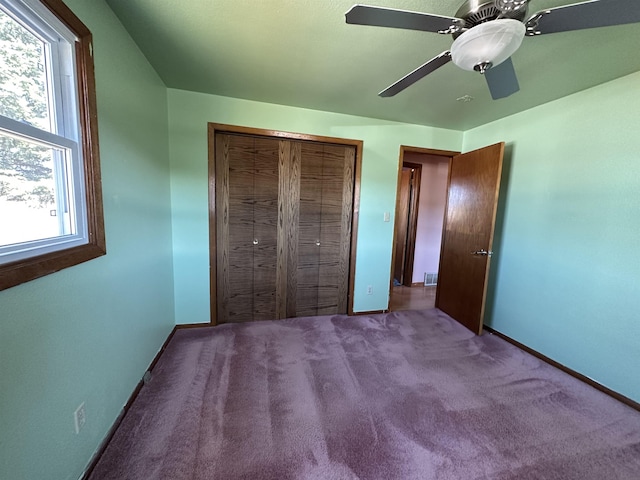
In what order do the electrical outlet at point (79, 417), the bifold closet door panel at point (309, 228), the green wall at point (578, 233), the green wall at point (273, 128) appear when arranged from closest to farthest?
the electrical outlet at point (79, 417) < the green wall at point (578, 233) < the green wall at point (273, 128) < the bifold closet door panel at point (309, 228)

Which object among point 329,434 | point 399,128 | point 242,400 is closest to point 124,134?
point 242,400

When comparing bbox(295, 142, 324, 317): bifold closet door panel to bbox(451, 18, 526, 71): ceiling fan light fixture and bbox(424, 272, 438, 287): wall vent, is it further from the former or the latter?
bbox(424, 272, 438, 287): wall vent

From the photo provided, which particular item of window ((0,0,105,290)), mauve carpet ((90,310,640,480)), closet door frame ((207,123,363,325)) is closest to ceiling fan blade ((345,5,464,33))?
window ((0,0,105,290))

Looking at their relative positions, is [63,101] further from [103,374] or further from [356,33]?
[356,33]

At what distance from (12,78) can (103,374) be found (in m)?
1.29

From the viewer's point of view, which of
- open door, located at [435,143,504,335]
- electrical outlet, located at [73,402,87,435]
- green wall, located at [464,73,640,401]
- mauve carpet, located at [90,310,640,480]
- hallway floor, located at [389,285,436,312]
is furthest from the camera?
hallway floor, located at [389,285,436,312]

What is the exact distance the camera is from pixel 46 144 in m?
0.91

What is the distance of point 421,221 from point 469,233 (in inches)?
58.0

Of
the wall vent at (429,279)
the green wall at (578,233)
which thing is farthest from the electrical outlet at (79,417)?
the wall vent at (429,279)

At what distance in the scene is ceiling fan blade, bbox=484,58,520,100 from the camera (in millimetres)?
1181

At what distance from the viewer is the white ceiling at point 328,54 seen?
1.21 meters

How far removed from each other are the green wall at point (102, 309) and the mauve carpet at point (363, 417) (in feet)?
0.85

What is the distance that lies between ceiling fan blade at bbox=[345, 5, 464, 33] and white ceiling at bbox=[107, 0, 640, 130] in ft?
1.10

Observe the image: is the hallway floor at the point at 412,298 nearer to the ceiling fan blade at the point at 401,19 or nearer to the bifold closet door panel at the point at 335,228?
the bifold closet door panel at the point at 335,228
